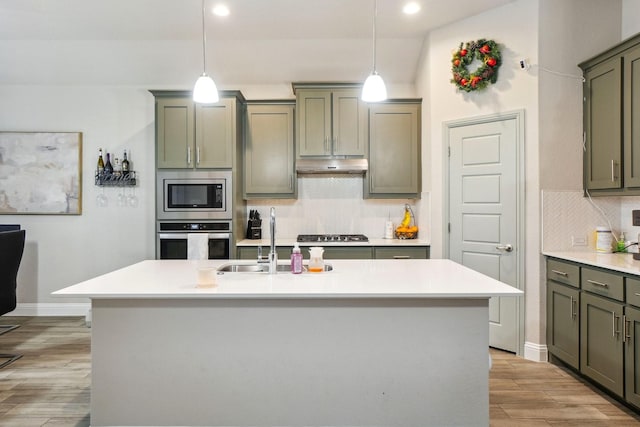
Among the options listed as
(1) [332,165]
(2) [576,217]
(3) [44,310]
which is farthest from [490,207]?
(3) [44,310]

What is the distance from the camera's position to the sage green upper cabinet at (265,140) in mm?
4289

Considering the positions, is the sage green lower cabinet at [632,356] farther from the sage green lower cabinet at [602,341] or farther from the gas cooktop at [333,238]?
the gas cooktop at [333,238]

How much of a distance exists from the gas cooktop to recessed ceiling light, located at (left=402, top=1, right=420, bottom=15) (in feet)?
7.13

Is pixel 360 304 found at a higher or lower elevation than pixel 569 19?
lower

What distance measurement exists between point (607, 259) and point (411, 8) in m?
2.52

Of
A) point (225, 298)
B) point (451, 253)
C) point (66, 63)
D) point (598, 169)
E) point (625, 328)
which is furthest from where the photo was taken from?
point (66, 63)

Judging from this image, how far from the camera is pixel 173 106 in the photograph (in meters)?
4.01

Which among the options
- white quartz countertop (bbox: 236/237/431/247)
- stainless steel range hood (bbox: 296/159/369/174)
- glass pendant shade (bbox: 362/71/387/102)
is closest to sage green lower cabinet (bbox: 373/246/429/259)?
white quartz countertop (bbox: 236/237/431/247)

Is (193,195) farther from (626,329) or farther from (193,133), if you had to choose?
(626,329)

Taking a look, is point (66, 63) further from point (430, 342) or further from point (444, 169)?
point (430, 342)

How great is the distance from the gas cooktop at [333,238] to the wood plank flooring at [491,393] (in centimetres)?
164

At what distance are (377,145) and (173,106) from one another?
208 cm

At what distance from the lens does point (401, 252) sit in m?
3.97

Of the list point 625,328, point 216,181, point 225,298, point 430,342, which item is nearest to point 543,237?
point 625,328
